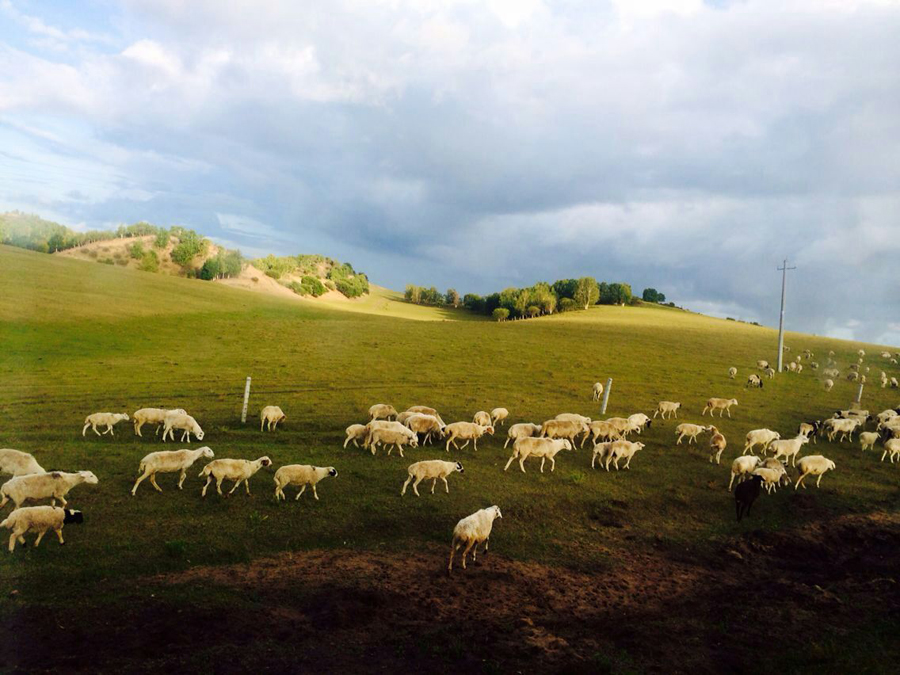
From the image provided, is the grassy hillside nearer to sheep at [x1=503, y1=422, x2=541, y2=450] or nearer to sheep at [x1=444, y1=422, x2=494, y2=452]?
sheep at [x1=444, y1=422, x2=494, y2=452]

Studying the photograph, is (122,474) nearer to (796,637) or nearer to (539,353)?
(796,637)

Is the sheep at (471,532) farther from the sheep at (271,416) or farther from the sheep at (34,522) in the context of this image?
the sheep at (271,416)

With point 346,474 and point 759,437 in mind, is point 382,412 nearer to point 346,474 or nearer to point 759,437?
point 346,474

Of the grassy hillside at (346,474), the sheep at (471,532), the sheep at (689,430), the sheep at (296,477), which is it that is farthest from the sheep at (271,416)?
the sheep at (689,430)

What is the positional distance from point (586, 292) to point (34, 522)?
105738 mm

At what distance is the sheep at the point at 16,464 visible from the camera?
14109 millimetres

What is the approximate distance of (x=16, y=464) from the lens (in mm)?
14234

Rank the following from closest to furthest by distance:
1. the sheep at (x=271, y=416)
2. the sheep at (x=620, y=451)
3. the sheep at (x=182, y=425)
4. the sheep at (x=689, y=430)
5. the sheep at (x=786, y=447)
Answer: the sheep at (x=620, y=451)
the sheep at (x=182, y=425)
the sheep at (x=786, y=447)
the sheep at (x=271, y=416)
the sheep at (x=689, y=430)

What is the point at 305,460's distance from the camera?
18219 millimetres

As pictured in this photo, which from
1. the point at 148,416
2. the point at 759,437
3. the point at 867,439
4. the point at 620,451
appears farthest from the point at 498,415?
the point at 867,439

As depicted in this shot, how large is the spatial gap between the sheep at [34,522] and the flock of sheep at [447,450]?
0.06 ft

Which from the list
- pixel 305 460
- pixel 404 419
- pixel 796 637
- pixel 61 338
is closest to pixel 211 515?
pixel 305 460

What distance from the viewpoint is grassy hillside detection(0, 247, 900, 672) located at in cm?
957

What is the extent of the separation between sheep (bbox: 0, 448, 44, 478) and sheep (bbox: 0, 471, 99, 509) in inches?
48.7
